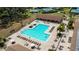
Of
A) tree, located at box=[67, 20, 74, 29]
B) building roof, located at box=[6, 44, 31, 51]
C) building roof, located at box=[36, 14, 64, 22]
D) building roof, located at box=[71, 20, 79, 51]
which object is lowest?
building roof, located at box=[6, 44, 31, 51]

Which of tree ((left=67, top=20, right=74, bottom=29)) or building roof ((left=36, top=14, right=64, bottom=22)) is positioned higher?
building roof ((left=36, top=14, right=64, bottom=22))

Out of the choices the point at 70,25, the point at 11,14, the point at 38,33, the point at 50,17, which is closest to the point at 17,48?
the point at 38,33

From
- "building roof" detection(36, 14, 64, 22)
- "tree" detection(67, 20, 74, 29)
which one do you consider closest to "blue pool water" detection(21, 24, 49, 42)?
"building roof" detection(36, 14, 64, 22)

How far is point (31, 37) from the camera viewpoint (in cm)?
322

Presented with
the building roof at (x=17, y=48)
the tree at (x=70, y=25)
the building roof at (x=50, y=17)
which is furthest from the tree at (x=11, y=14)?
the tree at (x=70, y=25)

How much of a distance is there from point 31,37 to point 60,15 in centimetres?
46

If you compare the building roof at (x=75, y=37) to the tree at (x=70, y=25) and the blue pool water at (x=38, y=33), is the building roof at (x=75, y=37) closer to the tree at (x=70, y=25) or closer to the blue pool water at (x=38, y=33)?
the tree at (x=70, y=25)

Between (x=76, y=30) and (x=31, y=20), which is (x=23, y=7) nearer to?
(x=31, y=20)

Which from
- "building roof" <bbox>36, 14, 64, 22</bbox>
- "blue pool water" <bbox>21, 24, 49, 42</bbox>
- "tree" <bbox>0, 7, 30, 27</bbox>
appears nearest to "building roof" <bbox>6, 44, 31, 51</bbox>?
"blue pool water" <bbox>21, 24, 49, 42</bbox>

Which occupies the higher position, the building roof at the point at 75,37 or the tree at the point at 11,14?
the tree at the point at 11,14

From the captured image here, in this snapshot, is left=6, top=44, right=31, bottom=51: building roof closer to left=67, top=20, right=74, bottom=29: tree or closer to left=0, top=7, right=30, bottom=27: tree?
left=0, top=7, right=30, bottom=27: tree

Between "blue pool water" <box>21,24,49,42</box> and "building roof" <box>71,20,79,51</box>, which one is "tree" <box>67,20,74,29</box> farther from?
"blue pool water" <box>21,24,49,42</box>
